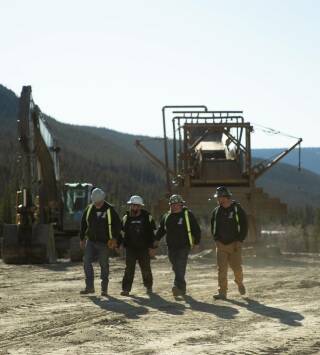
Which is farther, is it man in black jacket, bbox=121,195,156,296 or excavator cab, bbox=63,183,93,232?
excavator cab, bbox=63,183,93,232

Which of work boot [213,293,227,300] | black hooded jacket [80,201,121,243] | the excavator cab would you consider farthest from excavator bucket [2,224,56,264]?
work boot [213,293,227,300]

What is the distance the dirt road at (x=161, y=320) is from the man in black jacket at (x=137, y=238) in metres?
0.35

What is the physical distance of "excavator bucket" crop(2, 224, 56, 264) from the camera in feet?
75.3

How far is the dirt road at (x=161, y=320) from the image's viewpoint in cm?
837

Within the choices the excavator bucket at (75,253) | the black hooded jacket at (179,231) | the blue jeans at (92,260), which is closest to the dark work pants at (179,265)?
the black hooded jacket at (179,231)

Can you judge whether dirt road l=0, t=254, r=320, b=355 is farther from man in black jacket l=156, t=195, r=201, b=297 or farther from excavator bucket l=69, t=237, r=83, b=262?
excavator bucket l=69, t=237, r=83, b=262

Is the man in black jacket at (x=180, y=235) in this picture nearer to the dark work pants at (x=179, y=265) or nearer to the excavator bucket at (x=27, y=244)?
the dark work pants at (x=179, y=265)

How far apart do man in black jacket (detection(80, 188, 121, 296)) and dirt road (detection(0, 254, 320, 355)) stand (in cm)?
37

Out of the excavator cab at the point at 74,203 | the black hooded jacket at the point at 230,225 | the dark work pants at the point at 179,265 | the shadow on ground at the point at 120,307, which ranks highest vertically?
the excavator cab at the point at 74,203

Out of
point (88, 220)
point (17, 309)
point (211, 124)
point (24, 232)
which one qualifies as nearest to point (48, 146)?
point (24, 232)

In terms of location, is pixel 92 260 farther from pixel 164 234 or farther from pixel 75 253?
pixel 75 253

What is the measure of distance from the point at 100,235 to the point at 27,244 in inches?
388

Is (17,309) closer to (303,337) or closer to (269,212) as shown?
(303,337)

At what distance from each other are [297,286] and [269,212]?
11.5 metres
